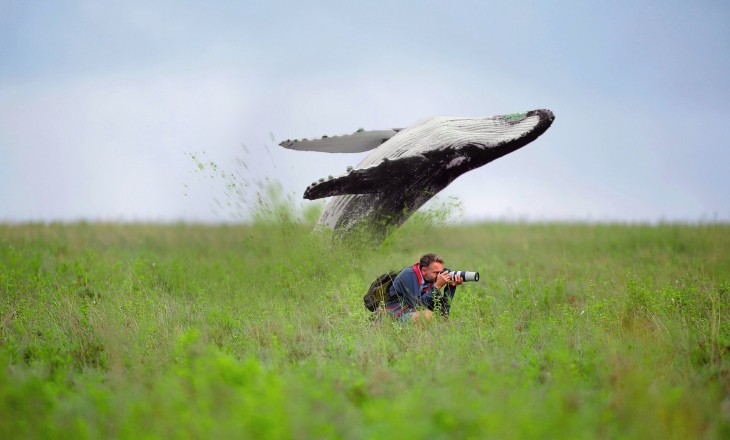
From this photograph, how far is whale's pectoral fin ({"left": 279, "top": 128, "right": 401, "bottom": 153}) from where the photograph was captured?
36.6 ft

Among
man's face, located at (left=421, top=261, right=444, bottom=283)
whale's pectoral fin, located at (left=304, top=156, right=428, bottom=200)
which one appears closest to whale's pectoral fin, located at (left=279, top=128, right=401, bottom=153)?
whale's pectoral fin, located at (left=304, top=156, right=428, bottom=200)

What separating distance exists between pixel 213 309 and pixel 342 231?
99.9 inches

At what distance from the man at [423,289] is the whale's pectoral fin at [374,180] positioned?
154 cm

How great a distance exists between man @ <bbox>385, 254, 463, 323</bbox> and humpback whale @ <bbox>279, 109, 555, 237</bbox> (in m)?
1.61

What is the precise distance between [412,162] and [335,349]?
3.29 metres

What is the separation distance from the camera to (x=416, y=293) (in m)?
9.02

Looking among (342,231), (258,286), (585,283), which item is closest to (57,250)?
(258,286)

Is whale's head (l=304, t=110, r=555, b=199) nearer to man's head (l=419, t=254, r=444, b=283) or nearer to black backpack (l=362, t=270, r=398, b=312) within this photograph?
→ black backpack (l=362, t=270, r=398, b=312)

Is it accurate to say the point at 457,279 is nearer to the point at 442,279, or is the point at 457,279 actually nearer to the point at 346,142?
the point at 442,279

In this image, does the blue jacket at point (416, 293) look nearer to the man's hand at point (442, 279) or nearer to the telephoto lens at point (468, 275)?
the man's hand at point (442, 279)

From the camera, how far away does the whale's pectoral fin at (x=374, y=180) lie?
31.0 feet

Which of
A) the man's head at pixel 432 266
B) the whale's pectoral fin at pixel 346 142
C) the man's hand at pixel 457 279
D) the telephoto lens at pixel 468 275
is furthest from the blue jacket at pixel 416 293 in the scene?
the whale's pectoral fin at pixel 346 142

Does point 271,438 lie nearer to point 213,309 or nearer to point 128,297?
point 213,309

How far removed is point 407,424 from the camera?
447 centimetres
